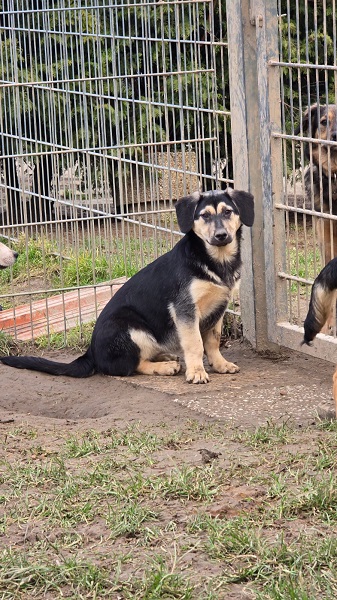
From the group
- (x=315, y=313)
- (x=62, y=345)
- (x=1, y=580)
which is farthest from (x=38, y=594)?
(x=62, y=345)

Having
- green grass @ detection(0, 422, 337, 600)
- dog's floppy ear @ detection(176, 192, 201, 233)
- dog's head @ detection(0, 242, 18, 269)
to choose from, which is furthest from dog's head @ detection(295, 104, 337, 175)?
dog's head @ detection(0, 242, 18, 269)

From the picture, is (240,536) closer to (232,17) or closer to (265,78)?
(265,78)

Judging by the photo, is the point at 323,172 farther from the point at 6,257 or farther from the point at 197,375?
the point at 6,257

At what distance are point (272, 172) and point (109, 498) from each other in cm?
299

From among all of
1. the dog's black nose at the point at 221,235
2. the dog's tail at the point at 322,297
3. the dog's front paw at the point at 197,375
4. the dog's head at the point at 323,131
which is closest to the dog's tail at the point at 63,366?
the dog's front paw at the point at 197,375

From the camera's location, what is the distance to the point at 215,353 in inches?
250

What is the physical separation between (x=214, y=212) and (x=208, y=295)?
0.52m

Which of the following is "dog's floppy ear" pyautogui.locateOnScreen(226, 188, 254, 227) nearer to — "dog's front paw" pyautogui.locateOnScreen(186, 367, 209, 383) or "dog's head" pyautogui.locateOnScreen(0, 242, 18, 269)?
"dog's front paw" pyautogui.locateOnScreen(186, 367, 209, 383)

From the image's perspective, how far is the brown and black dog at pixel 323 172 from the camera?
5.73 m

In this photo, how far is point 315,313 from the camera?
4531 mm

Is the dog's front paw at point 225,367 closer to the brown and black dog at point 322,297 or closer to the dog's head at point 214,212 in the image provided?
the dog's head at point 214,212

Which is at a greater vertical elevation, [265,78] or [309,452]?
[265,78]

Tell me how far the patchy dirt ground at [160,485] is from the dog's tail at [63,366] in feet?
0.94

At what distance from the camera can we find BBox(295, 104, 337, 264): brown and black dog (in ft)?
18.8
